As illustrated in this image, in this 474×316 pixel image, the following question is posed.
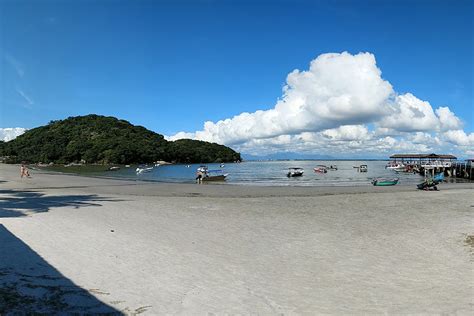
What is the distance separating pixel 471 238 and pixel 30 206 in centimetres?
1969

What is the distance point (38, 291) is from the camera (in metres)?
6.47

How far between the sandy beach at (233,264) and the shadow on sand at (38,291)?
0.06 ft

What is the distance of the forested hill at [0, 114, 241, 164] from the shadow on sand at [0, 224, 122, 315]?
140773 millimetres

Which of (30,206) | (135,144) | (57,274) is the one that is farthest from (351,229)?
(135,144)

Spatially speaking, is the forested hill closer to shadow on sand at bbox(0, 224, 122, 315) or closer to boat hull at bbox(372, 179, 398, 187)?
boat hull at bbox(372, 179, 398, 187)

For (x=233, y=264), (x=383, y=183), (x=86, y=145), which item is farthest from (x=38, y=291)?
(x=86, y=145)

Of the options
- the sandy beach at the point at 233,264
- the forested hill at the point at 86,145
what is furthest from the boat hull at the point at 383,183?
the forested hill at the point at 86,145

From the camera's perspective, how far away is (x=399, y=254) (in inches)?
403

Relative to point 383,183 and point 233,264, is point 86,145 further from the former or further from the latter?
point 233,264

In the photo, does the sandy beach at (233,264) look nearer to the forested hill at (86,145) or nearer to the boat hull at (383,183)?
the boat hull at (383,183)

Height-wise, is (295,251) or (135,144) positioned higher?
(135,144)

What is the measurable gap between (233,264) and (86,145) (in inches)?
6260

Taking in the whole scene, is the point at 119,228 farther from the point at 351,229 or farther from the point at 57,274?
the point at 351,229

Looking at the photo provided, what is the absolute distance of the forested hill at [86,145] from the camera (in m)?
146
